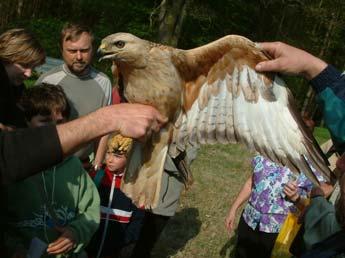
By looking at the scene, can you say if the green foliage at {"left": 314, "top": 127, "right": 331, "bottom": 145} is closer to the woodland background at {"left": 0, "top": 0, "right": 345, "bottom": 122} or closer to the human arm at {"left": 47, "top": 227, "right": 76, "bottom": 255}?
the woodland background at {"left": 0, "top": 0, "right": 345, "bottom": 122}

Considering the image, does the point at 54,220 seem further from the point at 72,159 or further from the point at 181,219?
the point at 181,219

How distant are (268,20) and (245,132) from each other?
22.3 metres

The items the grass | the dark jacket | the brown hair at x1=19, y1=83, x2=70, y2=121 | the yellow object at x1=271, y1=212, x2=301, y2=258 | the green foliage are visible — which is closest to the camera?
the dark jacket

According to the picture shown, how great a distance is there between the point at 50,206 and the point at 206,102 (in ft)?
3.89

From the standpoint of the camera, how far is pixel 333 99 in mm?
2514

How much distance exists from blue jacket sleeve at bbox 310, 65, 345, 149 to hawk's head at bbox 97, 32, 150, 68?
1006 millimetres

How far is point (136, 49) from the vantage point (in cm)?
291

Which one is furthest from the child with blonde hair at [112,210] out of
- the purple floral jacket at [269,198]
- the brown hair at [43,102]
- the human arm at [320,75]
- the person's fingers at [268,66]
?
the human arm at [320,75]

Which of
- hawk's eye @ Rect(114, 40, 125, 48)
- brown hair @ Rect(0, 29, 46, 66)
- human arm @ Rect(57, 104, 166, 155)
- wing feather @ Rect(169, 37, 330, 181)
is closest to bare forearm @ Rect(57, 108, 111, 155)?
human arm @ Rect(57, 104, 166, 155)

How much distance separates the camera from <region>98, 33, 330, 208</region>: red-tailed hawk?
2.96 metres

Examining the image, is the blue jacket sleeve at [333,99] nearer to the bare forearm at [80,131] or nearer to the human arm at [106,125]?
the human arm at [106,125]

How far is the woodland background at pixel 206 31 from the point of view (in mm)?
6242

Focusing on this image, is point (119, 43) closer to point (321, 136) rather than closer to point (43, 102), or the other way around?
point (43, 102)

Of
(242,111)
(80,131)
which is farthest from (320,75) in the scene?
(80,131)
